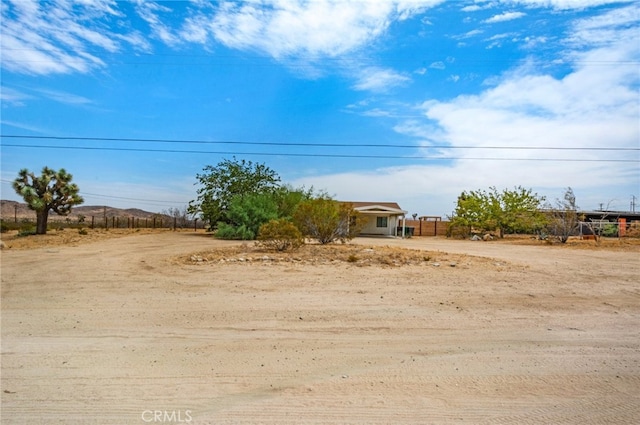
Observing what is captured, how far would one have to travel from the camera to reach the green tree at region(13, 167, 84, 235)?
86.3ft

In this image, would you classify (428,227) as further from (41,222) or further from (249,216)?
(41,222)

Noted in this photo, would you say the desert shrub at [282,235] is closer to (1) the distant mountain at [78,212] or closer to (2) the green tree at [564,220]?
(2) the green tree at [564,220]

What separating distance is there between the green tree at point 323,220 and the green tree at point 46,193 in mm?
16082

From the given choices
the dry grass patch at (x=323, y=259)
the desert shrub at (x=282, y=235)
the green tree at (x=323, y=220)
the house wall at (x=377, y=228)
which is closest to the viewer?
the dry grass patch at (x=323, y=259)

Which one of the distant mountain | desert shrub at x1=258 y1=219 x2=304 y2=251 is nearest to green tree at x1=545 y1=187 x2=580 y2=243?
desert shrub at x1=258 y1=219 x2=304 y2=251

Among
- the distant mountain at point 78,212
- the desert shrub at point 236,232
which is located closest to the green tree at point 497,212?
the desert shrub at point 236,232

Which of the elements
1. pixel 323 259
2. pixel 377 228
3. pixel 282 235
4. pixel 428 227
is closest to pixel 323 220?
pixel 282 235

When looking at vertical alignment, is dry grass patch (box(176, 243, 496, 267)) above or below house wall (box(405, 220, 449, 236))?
below

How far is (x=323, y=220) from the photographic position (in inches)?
858

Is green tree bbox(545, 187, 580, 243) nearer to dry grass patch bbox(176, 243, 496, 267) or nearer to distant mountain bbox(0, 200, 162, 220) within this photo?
dry grass patch bbox(176, 243, 496, 267)

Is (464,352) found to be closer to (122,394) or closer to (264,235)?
(122,394)

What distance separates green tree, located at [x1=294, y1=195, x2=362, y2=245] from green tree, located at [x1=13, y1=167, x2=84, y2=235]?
16082 millimetres

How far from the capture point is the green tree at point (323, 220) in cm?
2161

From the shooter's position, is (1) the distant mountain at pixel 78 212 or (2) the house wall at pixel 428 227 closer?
(2) the house wall at pixel 428 227
